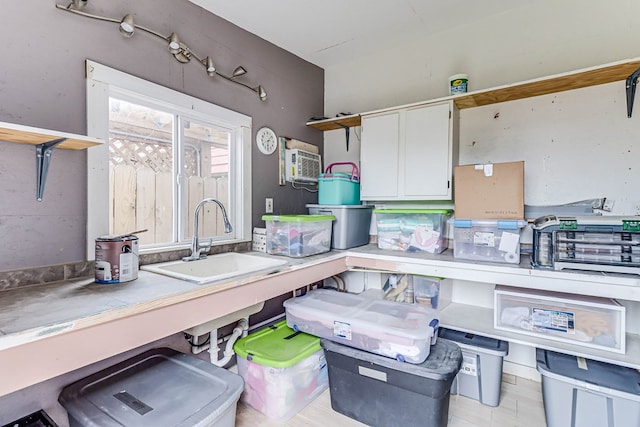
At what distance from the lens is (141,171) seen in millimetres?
1854

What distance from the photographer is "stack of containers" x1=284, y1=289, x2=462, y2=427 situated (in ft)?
5.03

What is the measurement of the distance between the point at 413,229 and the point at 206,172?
1.56 meters

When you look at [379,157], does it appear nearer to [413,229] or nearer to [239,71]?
[413,229]

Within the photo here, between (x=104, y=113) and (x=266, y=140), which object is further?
(x=266, y=140)

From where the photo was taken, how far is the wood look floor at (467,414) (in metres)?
1.74

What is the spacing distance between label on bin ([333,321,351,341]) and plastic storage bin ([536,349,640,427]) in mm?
1017

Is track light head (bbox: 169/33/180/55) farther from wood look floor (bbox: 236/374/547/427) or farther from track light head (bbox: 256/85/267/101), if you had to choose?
wood look floor (bbox: 236/374/547/427)

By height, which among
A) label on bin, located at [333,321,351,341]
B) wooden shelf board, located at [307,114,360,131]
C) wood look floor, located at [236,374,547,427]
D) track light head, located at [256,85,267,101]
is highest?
track light head, located at [256,85,267,101]

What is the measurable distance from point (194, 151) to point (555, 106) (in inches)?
96.9

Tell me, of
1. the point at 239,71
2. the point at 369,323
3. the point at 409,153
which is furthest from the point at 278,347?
the point at 239,71

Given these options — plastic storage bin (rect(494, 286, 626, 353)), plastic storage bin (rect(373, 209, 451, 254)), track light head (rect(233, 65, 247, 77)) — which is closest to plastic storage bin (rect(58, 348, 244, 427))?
plastic storage bin (rect(373, 209, 451, 254))

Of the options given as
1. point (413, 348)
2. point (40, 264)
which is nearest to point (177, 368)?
point (40, 264)

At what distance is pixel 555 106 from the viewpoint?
2.12 metres

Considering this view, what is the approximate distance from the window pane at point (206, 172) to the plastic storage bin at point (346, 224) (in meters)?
0.76
